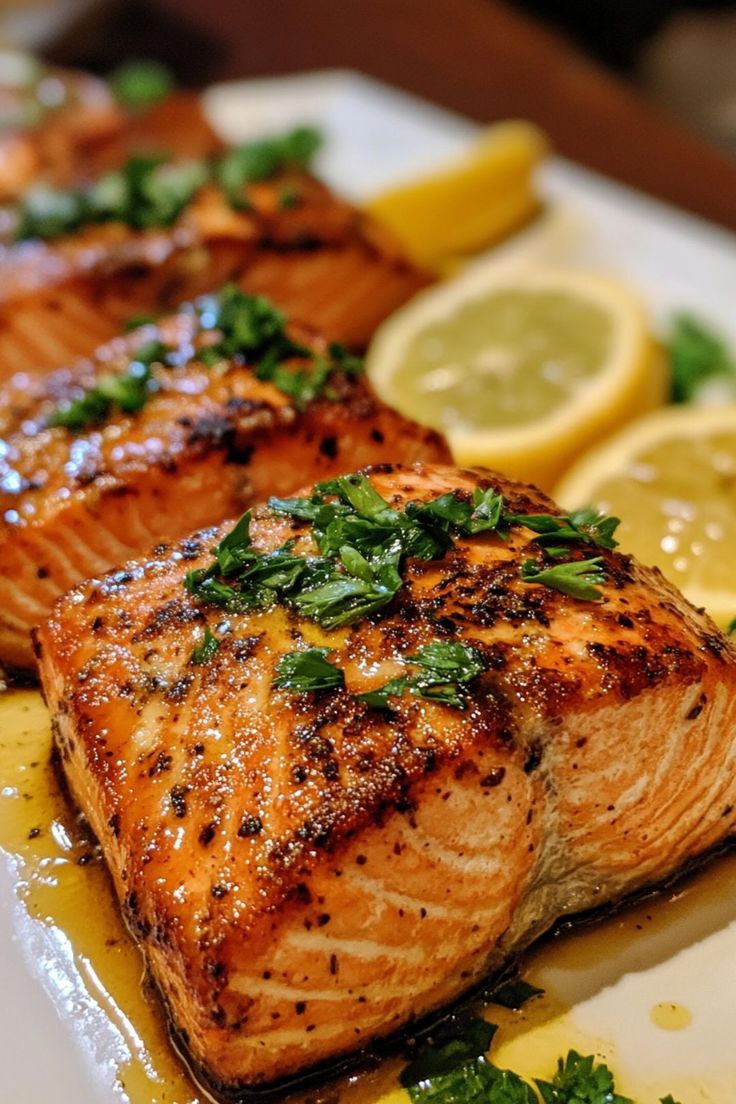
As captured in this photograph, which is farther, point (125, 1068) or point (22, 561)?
point (22, 561)

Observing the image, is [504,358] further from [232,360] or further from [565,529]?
[565,529]

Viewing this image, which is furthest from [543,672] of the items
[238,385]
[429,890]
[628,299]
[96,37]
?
[96,37]

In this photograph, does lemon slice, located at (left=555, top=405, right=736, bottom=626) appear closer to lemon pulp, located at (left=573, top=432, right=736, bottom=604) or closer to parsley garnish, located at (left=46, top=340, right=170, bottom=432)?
lemon pulp, located at (left=573, top=432, right=736, bottom=604)

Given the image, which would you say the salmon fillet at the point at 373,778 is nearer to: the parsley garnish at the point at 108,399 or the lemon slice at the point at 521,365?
the parsley garnish at the point at 108,399

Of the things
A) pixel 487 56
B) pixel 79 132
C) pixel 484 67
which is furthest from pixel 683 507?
pixel 487 56

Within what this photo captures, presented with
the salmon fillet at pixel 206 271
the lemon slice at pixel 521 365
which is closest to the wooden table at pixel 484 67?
the lemon slice at pixel 521 365

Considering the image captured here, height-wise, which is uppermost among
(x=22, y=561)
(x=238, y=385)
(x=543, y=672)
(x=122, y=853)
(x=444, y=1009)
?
(x=238, y=385)

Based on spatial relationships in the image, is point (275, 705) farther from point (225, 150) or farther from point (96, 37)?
point (96, 37)

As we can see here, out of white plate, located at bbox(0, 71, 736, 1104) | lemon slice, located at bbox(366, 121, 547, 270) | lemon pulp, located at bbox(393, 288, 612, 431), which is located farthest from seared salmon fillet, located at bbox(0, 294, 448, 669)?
lemon slice, located at bbox(366, 121, 547, 270)
